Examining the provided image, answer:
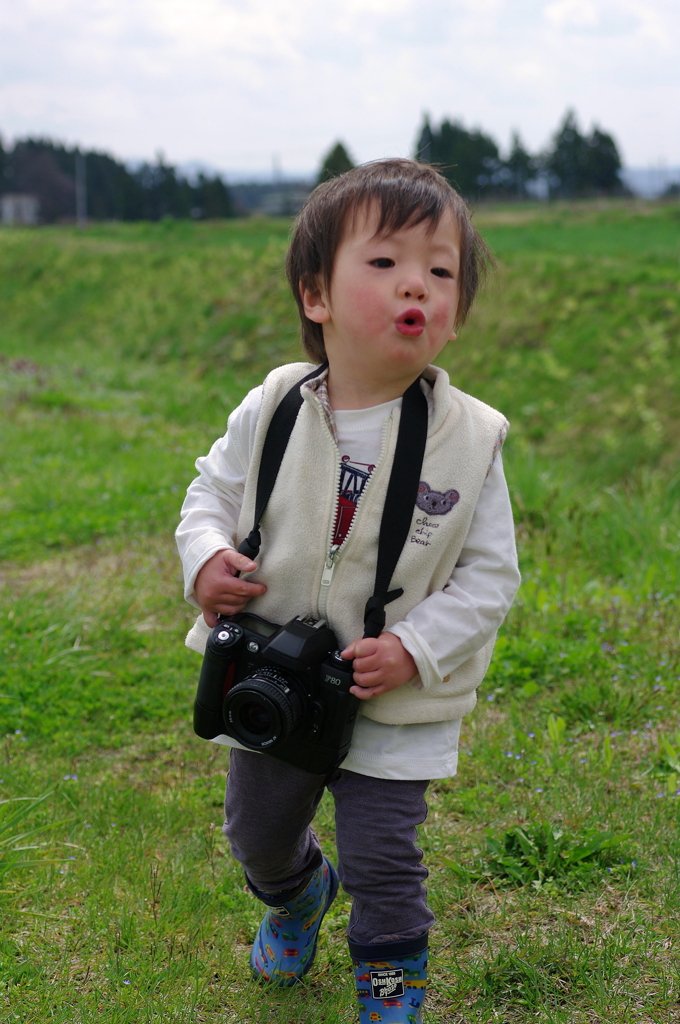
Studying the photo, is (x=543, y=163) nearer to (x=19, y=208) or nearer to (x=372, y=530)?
(x=19, y=208)

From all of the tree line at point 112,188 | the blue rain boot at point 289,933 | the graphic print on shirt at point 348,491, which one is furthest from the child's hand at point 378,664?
the tree line at point 112,188

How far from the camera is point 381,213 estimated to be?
1.73m

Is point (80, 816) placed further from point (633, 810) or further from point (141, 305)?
point (141, 305)

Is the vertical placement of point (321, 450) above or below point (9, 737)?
above

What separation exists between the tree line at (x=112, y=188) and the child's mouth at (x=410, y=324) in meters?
35.1

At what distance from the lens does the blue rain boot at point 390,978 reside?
1.75 m

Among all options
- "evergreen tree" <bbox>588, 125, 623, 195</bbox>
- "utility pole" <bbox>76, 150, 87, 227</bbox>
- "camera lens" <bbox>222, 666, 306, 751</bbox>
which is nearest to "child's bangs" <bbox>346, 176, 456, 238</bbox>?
"camera lens" <bbox>222, 666, 306, 751</bbox>

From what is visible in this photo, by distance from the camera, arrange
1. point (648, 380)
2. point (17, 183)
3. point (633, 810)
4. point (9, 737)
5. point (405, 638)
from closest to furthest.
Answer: point (405, 638)
point (633, 810)
point (9, 737)
point (648, 380)
point (17, 183)

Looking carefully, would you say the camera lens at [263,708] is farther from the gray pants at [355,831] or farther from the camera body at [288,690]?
the gray pants at [355,831]

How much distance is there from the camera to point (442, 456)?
179 cm

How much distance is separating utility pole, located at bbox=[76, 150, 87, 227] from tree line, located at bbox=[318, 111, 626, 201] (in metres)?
14.0

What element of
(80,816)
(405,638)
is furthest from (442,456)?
(80,816)

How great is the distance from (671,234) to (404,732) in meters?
17.9

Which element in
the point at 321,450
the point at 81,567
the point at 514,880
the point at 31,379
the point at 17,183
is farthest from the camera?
the point at 17,183
